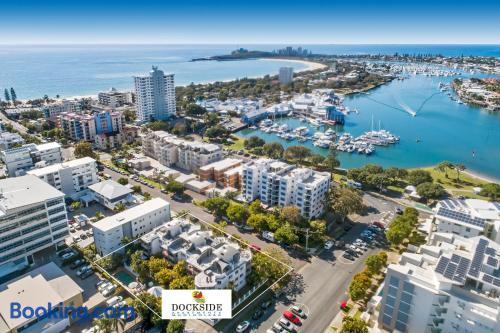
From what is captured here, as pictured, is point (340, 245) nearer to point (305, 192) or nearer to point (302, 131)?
point (305, 192)

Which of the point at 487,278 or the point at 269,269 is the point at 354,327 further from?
the point at 487,278

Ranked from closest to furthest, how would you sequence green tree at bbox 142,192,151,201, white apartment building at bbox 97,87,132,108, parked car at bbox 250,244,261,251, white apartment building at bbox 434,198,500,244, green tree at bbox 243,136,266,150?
white apartment building at bbox 434,198,500,244 < parked car at bbox 250,244,261,251 < green tree at bbox 142,192,151,201 < green tree at bbox 243,136,266,150 < white apartment building at bbox 97,87,132,108

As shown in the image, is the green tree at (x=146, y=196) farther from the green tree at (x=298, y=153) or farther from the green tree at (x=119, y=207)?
the green tree at (x=298, y=153)

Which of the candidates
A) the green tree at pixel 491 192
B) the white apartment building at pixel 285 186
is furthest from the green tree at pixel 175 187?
the green tree at pixel 491 192

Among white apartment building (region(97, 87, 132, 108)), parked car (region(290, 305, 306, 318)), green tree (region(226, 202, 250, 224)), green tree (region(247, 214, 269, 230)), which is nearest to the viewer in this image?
parked car (region(290, 305, 306, 318))

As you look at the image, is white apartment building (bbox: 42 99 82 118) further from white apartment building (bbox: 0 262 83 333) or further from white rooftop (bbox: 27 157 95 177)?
white apartment building (bbox: 0 262 83 333)

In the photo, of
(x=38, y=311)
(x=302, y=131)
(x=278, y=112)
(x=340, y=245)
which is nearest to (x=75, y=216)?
(x=38, y=311)

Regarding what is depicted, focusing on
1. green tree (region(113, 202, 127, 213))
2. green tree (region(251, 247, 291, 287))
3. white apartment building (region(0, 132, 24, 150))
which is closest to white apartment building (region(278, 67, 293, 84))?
white apartment building (region(0, 132, 24, 150))
